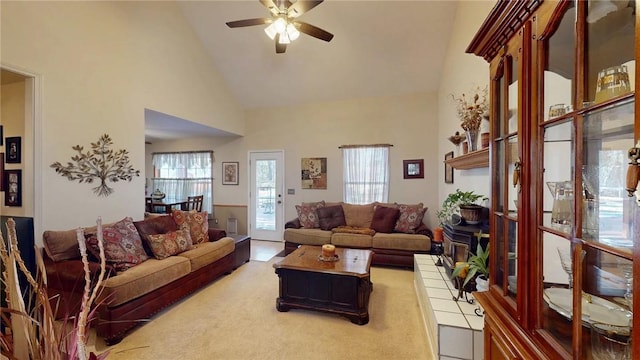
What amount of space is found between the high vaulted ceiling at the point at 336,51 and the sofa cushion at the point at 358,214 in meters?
2.22

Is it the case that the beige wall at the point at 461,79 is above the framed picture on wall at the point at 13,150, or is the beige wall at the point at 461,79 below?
above

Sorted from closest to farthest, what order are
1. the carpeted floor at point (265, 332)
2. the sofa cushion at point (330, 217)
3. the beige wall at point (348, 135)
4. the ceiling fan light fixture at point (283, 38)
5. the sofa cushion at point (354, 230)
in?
the carpeted floor at point (265, 332) < the ceiling fan light fixture at point (283, 38) < the sofa cushion at point (354, 230) < the sofa cushion at point (330, 217) < the beige wall at point (348, 135)

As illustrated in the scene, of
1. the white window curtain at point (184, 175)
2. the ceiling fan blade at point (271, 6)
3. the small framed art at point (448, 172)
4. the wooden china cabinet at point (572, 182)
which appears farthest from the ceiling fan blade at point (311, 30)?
the white window curtain at point (184, 175)

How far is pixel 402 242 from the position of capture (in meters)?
4.09

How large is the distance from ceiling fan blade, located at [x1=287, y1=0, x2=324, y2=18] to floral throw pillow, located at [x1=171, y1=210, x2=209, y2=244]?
2.79m

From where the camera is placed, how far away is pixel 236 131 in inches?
231

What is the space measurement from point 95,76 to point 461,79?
4338 mm

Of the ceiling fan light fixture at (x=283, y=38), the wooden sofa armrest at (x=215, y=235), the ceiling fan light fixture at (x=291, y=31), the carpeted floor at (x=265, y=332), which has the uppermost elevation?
the ceiling fan light fixture at (x=291, y=31)

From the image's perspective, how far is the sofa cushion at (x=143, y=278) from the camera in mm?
2229

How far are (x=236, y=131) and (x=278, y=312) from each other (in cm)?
419

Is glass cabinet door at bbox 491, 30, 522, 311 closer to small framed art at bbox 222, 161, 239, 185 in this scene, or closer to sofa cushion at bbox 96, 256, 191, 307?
sofa cushion at bbox 96, 256, 191, 307

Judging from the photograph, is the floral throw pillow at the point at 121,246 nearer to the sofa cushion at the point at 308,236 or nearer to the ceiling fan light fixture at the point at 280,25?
the sofa cushion at the point at 308,236

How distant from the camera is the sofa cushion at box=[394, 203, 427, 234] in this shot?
4.46 m

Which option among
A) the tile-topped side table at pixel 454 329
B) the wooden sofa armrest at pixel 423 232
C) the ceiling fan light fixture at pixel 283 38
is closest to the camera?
the tile-topped side table at pixel 454 329
